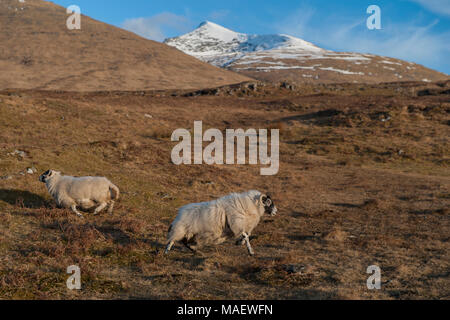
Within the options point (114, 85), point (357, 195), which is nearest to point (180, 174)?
point (357, 195)

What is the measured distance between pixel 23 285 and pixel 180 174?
1323 centimetres

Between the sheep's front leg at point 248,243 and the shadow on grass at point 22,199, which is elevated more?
the shadow on grass at point 22,199

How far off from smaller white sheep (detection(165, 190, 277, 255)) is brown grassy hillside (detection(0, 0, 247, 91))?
77.0 meters

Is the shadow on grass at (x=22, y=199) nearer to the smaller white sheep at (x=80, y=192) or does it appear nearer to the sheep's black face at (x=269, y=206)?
the smaller white sheep at (x=80, y=192)

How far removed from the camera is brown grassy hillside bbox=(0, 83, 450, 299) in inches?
301

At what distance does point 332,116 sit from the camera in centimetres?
4259

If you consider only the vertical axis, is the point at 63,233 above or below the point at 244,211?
below

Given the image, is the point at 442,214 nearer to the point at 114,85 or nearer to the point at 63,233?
the point at 63,233

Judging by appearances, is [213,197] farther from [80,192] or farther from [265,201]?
[265,201]

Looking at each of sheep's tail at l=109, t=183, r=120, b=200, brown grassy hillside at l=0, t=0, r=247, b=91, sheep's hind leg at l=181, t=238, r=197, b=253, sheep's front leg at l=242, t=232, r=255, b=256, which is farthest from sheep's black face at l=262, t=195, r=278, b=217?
brown grassy hillside at l=0, t=0, r=247, b=91

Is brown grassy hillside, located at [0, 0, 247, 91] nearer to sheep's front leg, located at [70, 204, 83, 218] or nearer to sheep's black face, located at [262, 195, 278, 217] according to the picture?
sheep's front leg, located at [70, 204, 83, 218]

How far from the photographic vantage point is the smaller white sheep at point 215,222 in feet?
30.2

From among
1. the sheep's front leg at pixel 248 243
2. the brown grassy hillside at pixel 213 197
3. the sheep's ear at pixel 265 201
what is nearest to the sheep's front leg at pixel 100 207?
the brown grassy hillside at pixel 213 197

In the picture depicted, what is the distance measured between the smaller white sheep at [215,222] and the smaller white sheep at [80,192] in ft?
A: 13.5
